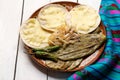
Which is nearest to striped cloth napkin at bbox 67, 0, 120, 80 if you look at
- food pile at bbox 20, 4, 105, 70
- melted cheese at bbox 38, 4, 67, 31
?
food pile at bbox 20, 4, 105, 70

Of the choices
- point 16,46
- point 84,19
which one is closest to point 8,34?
point 16,46

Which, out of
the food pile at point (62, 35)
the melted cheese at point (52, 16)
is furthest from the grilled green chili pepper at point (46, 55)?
the melted cheese at point (52, 16)

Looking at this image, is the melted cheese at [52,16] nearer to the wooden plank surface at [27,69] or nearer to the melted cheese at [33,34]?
the melted cheese at [33,34]

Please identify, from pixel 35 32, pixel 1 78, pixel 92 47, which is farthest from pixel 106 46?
pixel 1 78

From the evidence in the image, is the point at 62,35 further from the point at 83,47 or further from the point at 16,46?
the point at 16,46

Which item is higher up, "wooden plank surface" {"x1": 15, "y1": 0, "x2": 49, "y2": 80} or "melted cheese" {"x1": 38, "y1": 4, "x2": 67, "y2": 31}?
"melted cheese" {"x1": 38, "y1": 4, "x2": 67, "y2": 31}

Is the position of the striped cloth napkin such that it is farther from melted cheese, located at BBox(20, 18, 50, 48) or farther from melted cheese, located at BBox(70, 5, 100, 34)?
melted cheese, located at BBox(20, 18, 50, 48)

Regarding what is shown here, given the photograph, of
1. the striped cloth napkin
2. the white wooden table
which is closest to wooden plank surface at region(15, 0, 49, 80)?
the white wooden table

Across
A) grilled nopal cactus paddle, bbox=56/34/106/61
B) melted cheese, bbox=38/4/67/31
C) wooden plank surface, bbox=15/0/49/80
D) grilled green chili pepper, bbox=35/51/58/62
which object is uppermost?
melted cheese, bbox=38/4/67/31
